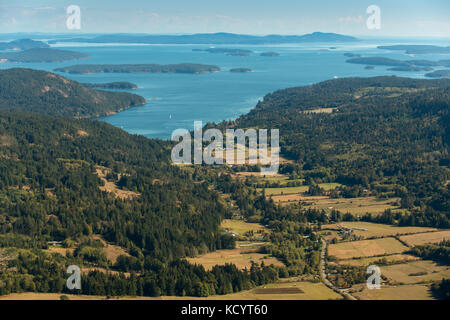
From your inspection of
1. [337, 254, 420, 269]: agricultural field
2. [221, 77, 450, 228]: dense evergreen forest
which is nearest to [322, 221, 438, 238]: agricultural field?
[221, 77, 450, 228]: dense evergreen forest

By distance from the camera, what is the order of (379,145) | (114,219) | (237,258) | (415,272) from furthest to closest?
1. (379,145)
2. (114,219)
3. (237,258)
4. (415,272)

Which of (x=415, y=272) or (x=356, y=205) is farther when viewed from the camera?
(x=356, y=205)

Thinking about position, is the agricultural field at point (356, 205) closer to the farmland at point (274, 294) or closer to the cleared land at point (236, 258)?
the cleared land at point (236, 258)

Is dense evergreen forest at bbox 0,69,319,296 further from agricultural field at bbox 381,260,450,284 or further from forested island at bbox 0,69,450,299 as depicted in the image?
agricultural field at bbox 381,260,450,284

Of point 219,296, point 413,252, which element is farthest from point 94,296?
point 413,252

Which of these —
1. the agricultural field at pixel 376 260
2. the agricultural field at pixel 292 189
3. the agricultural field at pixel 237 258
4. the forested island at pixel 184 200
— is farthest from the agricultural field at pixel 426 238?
the agricultural field at pixel 292 189
